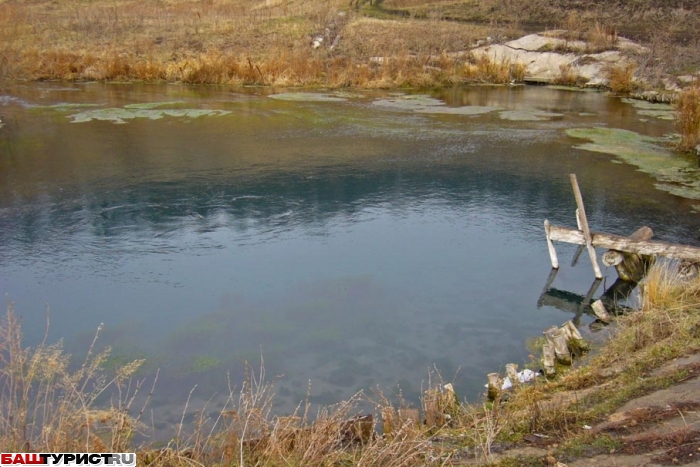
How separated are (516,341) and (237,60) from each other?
77.4 feet

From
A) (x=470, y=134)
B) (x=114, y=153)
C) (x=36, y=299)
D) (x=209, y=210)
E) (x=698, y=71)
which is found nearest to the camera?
(x=36, y=299)

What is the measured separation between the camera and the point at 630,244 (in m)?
8.95

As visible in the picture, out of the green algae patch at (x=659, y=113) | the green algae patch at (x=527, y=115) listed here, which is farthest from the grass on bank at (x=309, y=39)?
the green algae patch at (x=527, y=115)

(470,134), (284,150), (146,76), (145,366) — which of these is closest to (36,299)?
(145,366)

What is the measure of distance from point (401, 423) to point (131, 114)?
1781cm

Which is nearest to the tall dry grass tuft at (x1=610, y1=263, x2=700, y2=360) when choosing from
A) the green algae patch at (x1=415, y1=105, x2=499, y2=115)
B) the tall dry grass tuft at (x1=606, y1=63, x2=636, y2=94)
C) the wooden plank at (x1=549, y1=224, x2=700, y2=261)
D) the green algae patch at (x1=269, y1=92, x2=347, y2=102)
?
the wooden plank at (x1=549, y1=224, x2=700, y2=261)

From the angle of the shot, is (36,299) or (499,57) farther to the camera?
(499,57)

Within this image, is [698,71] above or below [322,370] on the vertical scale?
above

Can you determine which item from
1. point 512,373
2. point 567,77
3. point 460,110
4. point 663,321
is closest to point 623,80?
point 567,77

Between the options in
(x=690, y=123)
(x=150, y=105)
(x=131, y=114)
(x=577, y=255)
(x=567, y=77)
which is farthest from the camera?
(x=567, y=77)

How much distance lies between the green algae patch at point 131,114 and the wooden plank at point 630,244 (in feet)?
45.7

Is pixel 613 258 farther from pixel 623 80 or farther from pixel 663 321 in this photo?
pixel 623 80

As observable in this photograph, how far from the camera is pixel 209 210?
11.9 metres

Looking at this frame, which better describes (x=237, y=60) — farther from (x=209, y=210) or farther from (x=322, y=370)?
(x=322, y=370)
